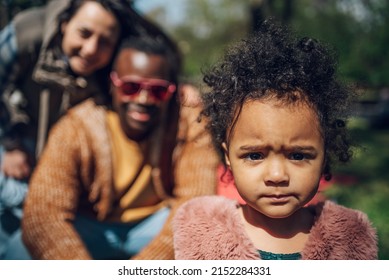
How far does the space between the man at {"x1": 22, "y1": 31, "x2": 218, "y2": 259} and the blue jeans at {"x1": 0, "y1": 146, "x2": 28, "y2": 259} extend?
172 millimetres

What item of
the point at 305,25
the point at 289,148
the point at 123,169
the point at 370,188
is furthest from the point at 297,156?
the point at 370,188

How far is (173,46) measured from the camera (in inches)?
92.9

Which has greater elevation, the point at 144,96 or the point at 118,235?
the point at 144,96

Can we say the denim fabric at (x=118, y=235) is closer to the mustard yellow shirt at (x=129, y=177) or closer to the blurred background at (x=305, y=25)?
the mustard yellow shirt at (x=129, y=177)

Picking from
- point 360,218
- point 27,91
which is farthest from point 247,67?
point 27,91

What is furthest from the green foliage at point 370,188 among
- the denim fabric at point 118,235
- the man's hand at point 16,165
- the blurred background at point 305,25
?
the man's hand at point 16,165

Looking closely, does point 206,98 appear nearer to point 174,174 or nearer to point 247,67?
point 247,67

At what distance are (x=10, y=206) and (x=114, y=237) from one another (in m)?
0.49

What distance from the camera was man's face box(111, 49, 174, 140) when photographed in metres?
2.08

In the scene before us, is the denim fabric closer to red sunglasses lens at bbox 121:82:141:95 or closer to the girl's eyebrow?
red sunglasses lens at bbox 121:82:141:95

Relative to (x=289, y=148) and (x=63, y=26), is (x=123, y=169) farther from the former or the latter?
(x=289, y=148)

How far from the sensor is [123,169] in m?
2.16

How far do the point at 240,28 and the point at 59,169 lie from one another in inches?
66.7

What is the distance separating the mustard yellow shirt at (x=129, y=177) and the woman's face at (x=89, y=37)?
235mm
